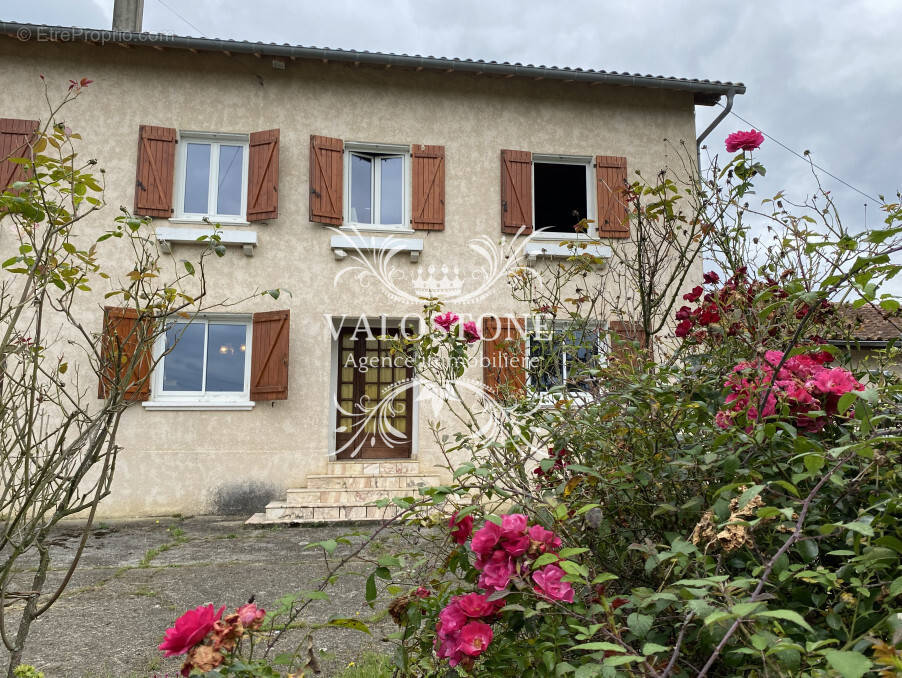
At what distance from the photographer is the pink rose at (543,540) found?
1.08m

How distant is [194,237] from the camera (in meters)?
6.73

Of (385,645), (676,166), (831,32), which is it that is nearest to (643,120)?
(676,166)

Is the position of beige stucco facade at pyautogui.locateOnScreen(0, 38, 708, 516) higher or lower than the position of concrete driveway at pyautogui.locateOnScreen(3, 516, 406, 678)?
higher

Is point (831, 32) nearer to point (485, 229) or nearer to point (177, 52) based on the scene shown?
point (485, 229)

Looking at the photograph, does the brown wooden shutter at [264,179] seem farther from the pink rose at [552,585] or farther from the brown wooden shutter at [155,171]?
the pink rose at [552,585]

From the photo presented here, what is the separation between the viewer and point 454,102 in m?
7.52

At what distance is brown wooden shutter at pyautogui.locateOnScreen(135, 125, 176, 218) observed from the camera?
267 inches

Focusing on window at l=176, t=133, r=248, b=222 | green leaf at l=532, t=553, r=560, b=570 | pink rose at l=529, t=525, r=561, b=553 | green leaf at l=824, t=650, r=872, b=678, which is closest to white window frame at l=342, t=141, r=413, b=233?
window at l=176, t=133, r=248, b=222

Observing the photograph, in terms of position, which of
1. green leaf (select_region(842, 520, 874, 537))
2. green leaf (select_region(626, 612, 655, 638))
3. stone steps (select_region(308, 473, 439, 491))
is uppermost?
green leaf (select_region(842, 520, 874, 537))

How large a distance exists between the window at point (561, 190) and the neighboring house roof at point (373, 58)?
1.07 meters

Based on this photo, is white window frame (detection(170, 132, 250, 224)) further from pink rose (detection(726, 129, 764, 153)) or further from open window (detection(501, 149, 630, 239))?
pink rose (detection(726, 129, 764, 153))

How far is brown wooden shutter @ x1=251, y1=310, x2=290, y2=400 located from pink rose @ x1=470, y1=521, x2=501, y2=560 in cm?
584

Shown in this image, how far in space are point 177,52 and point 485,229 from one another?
441cm

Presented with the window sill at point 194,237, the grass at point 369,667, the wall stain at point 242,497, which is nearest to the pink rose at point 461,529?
the grass at point 369,667
